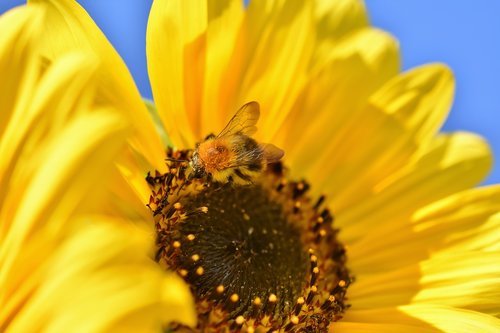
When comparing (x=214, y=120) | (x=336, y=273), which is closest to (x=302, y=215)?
(x=336, y=273)

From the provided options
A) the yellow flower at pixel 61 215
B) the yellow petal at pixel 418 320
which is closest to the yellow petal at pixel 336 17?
the yellow petal at pixel 418 320

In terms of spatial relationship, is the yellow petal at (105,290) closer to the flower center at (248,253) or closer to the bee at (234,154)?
the flower center at (248,253)

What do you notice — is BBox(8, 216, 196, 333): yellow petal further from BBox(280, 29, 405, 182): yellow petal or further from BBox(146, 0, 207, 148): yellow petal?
BBox(280, 29, 405, 182): yellow petal

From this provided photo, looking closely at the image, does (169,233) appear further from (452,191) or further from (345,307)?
(452,191)

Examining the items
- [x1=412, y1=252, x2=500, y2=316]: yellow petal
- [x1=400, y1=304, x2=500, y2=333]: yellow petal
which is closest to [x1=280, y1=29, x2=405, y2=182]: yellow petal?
[x1=412, y1=252, x2=500, y2=316]: yellow petal

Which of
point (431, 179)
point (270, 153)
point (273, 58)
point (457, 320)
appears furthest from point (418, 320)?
point (273, 58)

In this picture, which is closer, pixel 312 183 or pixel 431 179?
pixel 431 179

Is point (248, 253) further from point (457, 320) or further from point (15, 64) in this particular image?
point (15, 64)
